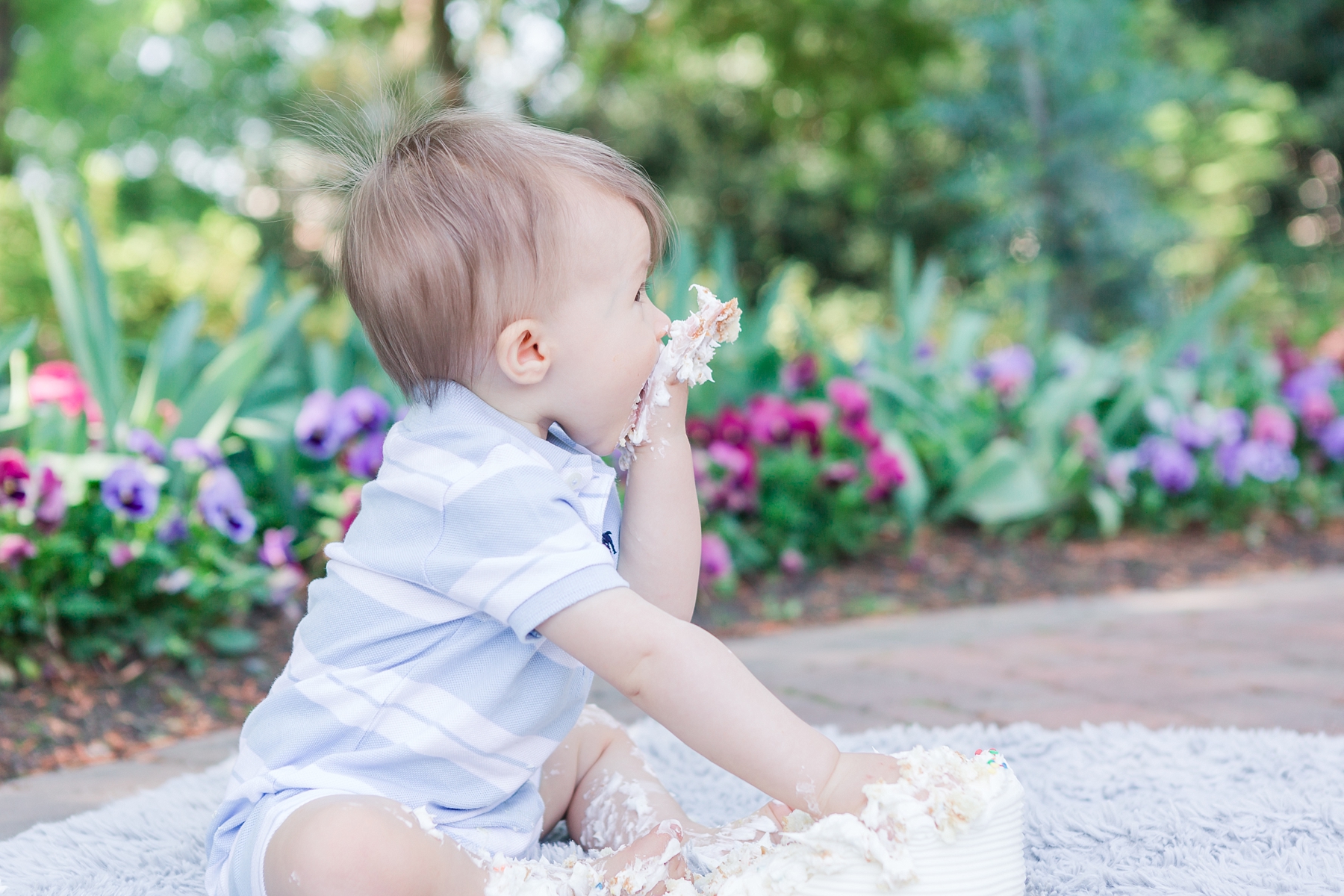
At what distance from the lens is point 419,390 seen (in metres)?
1.29

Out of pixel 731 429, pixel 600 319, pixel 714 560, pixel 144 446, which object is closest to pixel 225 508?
pixel 144 446

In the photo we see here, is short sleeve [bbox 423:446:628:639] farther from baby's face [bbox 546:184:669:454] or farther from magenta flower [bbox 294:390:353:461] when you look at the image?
magenta flower [bbox 294:390:353:461]

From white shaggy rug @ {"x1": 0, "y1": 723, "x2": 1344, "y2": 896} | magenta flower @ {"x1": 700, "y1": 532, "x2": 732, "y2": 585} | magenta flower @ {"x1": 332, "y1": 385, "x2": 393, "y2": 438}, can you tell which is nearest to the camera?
white shaggy rug @ {"x1": 0, "y1": 723, "x2": 1344, "y2": 896}

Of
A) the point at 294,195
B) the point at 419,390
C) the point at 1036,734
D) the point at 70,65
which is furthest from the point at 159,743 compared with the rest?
the point at 70,65

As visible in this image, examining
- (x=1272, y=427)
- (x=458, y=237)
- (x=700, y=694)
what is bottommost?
(x=1272, y=427)

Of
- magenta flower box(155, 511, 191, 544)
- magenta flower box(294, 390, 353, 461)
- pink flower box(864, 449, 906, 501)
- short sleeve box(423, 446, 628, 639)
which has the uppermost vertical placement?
short sleeve box(423, 446, 628, 639)

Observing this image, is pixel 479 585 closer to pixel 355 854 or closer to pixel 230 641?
pixel 355 854

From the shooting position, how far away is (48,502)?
227 cm

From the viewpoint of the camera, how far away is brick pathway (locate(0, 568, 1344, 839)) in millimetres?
1975

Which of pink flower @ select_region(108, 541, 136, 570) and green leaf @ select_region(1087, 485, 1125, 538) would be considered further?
green leaf @ select_region(1087, 485, 1125, 538)

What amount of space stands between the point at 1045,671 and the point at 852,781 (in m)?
1.40

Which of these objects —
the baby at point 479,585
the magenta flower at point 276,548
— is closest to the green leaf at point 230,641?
the magenta flower at point 276,548

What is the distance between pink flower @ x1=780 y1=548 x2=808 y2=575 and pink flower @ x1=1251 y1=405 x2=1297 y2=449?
1.89 meters

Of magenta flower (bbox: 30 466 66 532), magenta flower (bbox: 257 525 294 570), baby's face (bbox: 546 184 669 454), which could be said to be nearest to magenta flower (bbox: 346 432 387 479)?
magenta flower (bbox: 257 525 294 570)
